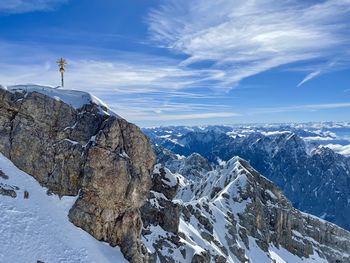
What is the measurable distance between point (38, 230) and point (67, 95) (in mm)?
21820

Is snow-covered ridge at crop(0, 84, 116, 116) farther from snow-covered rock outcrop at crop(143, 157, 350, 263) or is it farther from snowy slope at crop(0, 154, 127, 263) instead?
snow-covered rock outcrop at crop(143, 157, 350, 263)

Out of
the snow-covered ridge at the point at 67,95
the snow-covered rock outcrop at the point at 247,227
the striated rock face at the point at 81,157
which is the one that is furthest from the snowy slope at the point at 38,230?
the snow-covered rock outcrop at the point at 247,227

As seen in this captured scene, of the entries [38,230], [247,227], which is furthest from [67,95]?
[247,227]

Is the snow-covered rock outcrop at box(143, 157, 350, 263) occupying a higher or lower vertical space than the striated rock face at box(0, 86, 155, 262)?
lower

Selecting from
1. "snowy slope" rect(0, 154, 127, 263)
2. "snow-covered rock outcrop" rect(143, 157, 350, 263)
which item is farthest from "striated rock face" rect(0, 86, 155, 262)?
"snow-covered rock outcrop" rect(143, 157, 350, 263)

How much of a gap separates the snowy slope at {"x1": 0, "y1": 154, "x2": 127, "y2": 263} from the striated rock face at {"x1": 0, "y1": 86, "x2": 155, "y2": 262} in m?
1.37

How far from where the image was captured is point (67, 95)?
62125 mm

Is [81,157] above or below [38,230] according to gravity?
above

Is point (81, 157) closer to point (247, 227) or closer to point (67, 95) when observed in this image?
point (67, 95)

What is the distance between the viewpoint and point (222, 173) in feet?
646

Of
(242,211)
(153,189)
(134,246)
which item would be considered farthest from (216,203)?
(134,246)

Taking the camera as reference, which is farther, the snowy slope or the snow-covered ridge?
the snow-covered ridge

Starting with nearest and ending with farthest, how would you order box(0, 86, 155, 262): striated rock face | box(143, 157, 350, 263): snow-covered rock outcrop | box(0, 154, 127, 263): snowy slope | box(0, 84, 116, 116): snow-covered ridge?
box(0, 154, 127, 263): snowy slope, box(0, 86, 155, 262): striated rock face, box(0, 84, 116, 116): snow-covered ridge, box(143, 157, 350, 263): snow-covered rock outcrop

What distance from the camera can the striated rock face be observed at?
5497 cm
